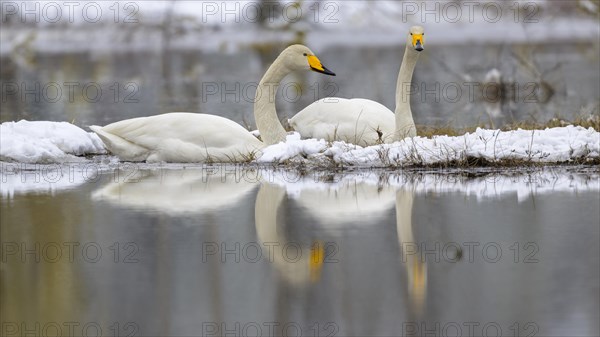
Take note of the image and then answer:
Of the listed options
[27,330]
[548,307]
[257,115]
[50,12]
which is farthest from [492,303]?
[50,12]

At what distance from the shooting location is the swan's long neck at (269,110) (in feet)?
39.9

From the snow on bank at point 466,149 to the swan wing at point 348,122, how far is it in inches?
37.8

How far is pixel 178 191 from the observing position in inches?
391

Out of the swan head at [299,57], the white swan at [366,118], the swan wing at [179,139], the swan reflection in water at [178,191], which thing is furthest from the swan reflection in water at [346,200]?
the swan head at [299,57]

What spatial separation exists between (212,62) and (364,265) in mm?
28105

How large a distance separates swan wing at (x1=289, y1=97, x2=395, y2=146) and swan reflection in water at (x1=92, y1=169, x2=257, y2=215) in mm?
1877

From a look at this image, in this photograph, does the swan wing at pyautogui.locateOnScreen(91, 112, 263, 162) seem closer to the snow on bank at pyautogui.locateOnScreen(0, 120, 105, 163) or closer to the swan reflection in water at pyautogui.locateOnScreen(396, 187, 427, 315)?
the snow on bank at pyautogui.locateOnScreen(0, 120, 105, 163)

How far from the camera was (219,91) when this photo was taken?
22.8 metres

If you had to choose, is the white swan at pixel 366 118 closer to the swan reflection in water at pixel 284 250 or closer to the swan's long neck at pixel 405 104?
the swan's long neck at pixel 405 104

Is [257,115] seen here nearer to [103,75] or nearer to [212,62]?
[103,75]

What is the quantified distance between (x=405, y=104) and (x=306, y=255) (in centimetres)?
504

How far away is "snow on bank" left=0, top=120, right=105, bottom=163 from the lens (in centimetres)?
1169

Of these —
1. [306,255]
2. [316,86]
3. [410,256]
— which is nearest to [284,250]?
[306,255]

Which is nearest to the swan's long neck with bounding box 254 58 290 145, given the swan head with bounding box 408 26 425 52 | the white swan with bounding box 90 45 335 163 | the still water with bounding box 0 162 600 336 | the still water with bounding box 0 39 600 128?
the white swan with bounding box 90 45 335 163
